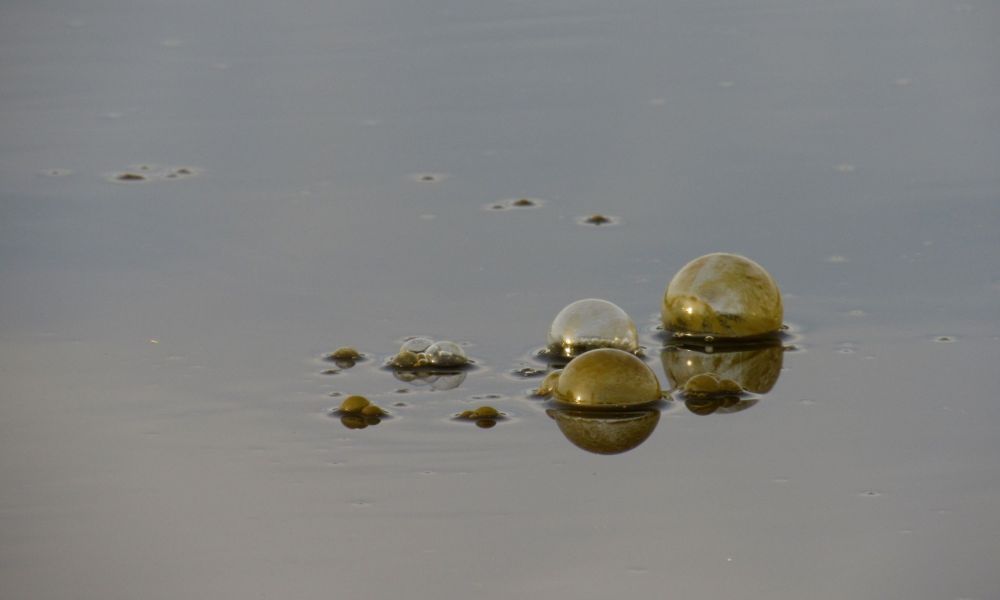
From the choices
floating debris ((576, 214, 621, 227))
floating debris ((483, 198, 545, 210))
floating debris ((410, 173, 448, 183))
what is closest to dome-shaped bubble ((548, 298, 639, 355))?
floating debris ((576, 214, 621, 227))

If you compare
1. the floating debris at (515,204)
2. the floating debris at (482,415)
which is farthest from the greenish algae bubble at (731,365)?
the floating debris at (515,204)

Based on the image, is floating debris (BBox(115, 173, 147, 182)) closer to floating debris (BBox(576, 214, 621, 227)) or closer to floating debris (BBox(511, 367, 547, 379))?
floating debris (BBox(576, 214, 621, 227))

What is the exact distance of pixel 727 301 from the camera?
5355mm

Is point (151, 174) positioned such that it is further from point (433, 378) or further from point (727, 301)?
point (727, 301)

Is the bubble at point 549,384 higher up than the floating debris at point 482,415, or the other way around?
the bubble at point 549,384

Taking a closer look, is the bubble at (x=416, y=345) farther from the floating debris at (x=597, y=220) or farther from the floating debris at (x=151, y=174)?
the floating debris at (x=151, y=174)

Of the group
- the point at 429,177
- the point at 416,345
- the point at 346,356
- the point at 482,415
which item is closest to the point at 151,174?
the point at 429,177

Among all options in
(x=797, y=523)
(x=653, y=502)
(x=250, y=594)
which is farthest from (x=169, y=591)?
(x=797, y=523)

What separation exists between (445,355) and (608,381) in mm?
639

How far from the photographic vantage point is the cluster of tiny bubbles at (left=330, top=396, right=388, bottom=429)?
15.7 feet

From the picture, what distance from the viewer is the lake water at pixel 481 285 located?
392cm

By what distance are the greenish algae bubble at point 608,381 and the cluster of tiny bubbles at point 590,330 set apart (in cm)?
32

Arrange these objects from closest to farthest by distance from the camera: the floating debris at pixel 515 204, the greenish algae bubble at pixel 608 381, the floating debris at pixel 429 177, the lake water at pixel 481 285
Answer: the lake water at pixel 481 285, the greenish algae bubble at pixel 608 381, the floating debris at pixel 515 204, the floating debris at pixel 429 177

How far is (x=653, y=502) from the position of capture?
4.12 meters
